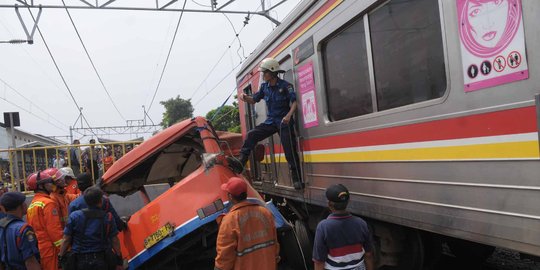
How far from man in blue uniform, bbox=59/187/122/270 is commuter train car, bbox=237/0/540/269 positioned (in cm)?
212

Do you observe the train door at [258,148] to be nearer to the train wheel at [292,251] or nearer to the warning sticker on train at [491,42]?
the train wheel at [292,251]

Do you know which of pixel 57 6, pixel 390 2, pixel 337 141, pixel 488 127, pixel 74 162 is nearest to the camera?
pixel 488 127

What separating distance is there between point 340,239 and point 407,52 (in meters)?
1.40

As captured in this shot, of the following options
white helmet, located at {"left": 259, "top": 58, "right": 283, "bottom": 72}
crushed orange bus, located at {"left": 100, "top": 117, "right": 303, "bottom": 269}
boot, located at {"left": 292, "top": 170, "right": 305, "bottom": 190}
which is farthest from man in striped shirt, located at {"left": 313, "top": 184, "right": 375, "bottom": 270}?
white helmet, located at {"left": 259, "top": 58, "right": 283, "bottom": 72}

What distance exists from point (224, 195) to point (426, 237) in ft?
5.97

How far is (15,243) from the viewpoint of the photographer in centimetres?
359

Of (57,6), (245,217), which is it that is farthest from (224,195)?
(57,6)

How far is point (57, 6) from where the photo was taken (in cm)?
1057

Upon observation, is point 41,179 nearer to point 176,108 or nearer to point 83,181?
point 83,181

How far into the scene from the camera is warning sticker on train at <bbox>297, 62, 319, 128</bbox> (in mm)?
4348

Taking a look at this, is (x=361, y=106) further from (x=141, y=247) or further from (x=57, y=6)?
(x=57, y=6)

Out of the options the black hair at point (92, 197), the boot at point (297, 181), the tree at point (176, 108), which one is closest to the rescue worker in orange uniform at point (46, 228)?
the black hair at point (92, 197)

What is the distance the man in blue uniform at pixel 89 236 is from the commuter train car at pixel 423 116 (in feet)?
6.97

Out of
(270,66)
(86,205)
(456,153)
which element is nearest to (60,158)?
(86,205)
